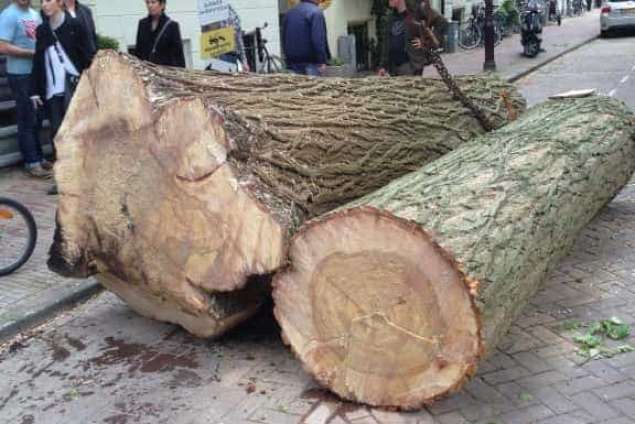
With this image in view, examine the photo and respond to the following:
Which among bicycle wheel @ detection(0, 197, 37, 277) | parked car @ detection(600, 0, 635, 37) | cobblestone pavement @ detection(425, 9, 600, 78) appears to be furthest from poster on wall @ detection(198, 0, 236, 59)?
parked car @ detection(600, 0, 635, 37)

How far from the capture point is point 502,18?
2491 cm

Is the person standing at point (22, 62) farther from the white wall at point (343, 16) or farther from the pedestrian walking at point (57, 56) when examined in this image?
the white wall at point (343, 16)

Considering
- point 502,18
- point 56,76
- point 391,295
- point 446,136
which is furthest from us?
point 502,18

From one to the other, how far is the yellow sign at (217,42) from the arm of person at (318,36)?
1110 millimetres

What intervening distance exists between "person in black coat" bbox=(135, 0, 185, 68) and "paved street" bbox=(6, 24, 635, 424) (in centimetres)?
257

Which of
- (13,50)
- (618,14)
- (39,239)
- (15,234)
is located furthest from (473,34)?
(15,234)

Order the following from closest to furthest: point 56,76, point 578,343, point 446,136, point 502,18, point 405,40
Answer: point 578,343 → point 446,136 → point 56,76 → point 405,40 → point 502,18

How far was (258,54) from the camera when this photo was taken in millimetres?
13219

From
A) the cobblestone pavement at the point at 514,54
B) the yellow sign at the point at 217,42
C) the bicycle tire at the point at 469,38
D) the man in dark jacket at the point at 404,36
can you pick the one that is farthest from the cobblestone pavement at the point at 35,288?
the bicycle tire at the point at 469,38

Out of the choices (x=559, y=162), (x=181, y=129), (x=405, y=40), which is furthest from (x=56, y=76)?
(x=559, y=162)

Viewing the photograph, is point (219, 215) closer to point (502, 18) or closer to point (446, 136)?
point (446, 136)

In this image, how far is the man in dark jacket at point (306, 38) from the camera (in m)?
7.60

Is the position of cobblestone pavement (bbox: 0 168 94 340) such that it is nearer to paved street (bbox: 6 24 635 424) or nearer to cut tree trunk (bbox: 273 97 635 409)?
paved street (bbox: 6 24 635 424)

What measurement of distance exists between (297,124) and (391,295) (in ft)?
4.29
